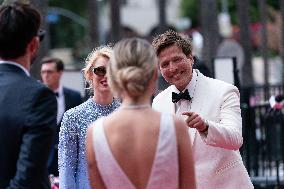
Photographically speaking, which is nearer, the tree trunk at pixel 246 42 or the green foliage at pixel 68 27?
the tree trunk at pixel 246 42

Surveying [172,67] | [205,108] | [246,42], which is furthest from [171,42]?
[246,42]

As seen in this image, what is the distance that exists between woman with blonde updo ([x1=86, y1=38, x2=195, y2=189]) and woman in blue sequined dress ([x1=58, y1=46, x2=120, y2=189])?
6.35 feet

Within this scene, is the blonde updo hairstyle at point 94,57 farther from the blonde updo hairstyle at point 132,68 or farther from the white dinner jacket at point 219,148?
the blonde updo hairstyle at point 132,68

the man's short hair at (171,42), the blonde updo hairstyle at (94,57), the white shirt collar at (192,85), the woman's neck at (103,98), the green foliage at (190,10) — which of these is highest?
the green foliage at (190,10)

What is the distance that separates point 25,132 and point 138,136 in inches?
20.6

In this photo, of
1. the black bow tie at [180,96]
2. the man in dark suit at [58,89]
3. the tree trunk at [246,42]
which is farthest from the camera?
the tree trunk at [246,42]

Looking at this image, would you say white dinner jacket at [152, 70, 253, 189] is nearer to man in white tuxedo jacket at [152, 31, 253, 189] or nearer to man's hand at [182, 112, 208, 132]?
man in white tuxedo jacket at [152, 31, 253, 189]

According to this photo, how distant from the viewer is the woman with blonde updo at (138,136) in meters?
4.52

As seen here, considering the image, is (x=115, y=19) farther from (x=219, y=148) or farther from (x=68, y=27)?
(x=68, y=27)

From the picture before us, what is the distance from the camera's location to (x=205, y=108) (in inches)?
242

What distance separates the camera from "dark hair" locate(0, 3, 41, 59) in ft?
15.2

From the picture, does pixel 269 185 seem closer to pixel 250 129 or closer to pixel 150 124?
pixel 250 129

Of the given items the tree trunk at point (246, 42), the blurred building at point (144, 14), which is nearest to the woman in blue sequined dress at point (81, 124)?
the tree trunk at point (246, 42)

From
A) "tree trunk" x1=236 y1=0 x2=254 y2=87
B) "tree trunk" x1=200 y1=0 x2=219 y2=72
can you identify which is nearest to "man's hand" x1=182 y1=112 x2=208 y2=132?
"tree trunk" x1=200 y1=0 x2=219 y2=72
